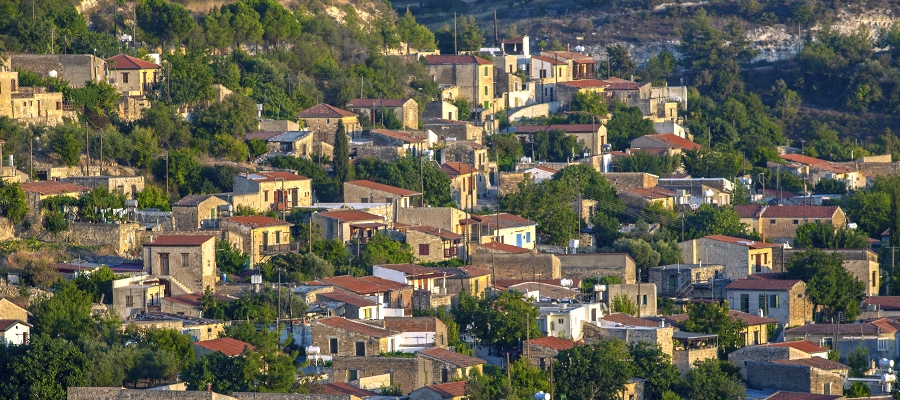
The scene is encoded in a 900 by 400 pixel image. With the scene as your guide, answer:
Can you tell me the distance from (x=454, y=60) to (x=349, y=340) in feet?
90.7

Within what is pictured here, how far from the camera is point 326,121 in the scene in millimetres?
56500

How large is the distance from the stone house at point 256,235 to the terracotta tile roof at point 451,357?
27.0ft

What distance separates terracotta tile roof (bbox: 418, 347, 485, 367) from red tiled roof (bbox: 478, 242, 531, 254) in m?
9.85

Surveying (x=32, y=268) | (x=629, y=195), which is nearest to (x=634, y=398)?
(x=32, y=268)

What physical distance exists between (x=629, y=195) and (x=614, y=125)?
26.0 feet

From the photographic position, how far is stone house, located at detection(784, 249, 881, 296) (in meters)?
48.1

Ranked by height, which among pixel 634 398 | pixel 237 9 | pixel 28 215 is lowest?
pixel 634 398

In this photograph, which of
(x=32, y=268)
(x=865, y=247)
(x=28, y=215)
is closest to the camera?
(x=32, y=268)

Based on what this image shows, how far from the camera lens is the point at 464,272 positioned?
45031 millimetres

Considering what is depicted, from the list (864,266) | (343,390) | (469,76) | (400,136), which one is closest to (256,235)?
(400,136)

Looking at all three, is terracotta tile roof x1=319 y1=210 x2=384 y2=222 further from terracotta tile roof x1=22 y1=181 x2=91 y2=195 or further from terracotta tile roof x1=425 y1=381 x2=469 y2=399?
terracotta tile roof x1=425 y1=381 x2=469 y2=399

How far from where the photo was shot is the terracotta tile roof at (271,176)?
161ft

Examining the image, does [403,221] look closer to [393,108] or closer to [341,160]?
[341,160]

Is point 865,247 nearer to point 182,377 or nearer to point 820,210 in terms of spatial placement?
point 820,210
